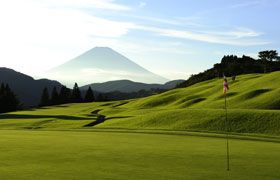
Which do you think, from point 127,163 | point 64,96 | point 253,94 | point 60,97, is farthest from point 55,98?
point 127,163

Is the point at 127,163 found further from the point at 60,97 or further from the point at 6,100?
the point at 60,97

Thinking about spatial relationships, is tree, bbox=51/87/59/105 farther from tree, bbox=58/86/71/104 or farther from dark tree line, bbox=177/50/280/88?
dark tree line, bbox=177/50/280/88

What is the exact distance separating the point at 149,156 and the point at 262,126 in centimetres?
3129

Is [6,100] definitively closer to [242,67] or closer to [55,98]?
[55,98]

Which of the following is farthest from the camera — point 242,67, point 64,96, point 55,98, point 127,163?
point 242,67

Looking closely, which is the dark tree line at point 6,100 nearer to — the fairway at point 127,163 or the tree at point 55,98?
the tree at point 55,98

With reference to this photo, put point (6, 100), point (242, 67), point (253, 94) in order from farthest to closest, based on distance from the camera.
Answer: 1. point (242, 67)
2. point (6, 100)
3. point (253, 94)

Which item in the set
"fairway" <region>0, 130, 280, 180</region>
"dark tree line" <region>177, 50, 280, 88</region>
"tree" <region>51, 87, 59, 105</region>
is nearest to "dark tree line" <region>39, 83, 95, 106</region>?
"tree" <region>51, 87, 59, 105</region>

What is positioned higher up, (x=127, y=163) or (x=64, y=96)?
(x=64, y=96)

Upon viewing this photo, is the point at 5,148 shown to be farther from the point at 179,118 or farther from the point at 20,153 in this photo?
the point at 179,118

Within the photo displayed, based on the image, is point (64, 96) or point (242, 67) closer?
point (64, 96)

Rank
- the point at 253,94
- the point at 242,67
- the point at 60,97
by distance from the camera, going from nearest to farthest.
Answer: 1. the point at 253,94
2. the point at 60,97
3. the point at 242,67

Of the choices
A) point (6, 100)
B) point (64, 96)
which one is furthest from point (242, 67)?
point (6, 100)

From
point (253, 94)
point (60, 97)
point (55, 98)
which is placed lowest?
point (253, 94)
